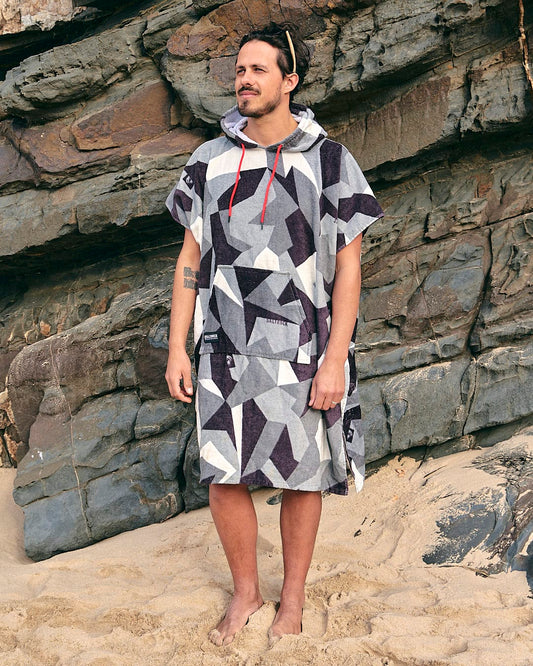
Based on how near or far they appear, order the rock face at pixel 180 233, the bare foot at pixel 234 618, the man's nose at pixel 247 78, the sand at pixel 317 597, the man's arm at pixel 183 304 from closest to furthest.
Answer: the sand at pixel 317 597 < the bare foot at pixel 234 618 < the man's nose at pixel 247 78 < the man's arm at pixel 183 304 < the rock face at pixel 180 233

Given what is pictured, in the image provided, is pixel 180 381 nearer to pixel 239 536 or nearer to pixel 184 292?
pixel 184 292

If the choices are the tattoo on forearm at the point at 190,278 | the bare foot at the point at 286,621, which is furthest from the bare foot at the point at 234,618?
the tattoo on forearm at the point at 190,278

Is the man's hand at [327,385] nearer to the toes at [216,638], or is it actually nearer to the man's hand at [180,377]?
the man's hand at [180,377]

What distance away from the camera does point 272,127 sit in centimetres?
286

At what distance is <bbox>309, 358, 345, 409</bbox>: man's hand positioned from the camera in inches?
107

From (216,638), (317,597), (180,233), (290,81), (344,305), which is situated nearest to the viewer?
(216,638)

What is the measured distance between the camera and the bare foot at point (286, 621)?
8.73 feet

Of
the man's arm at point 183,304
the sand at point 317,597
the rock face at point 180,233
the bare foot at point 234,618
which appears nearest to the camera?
the sand at point 317,597

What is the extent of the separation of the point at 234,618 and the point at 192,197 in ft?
5.27

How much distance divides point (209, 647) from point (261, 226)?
1.53m

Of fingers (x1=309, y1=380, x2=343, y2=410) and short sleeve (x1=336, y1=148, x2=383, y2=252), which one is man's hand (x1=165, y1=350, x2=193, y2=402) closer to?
fingers (x1=309, y1=380, x2=343, y2=410)

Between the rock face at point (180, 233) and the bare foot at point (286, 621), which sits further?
the rock face at point (180, 233)

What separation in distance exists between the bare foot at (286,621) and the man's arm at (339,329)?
742 mm

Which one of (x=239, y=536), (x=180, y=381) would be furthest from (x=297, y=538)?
(x=180, y=381)
